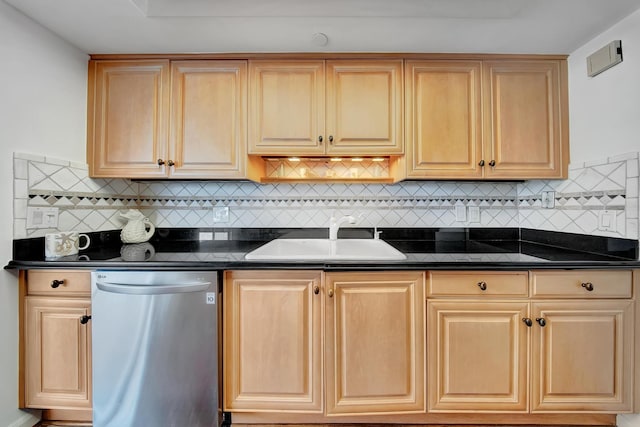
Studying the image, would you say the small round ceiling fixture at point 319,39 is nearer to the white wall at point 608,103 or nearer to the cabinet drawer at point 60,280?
the white wall at point 608,103

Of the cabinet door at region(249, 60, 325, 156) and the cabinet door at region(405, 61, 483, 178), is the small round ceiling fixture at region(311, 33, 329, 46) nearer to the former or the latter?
the cabinet door at region(249, 60, 325, 156)

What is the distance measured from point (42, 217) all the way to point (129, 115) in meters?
0.72

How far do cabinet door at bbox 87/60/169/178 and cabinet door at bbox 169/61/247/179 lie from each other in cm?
9

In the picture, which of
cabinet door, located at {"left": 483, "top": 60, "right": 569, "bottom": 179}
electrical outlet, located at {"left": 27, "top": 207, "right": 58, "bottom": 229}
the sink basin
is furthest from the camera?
the sink basin

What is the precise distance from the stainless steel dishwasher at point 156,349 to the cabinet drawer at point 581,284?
1.55 m

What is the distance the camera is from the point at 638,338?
1.35m

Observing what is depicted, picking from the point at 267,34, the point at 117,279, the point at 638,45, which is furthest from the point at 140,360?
the point at 638,45

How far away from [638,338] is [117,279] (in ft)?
8.14

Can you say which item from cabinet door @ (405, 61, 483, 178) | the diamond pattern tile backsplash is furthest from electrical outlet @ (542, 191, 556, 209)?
cabinet door @ (405, 61, 483, 178)

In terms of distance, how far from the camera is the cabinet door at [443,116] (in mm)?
1703

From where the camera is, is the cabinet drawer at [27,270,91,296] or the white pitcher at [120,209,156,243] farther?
the white pitcher at [120,209,156,243]

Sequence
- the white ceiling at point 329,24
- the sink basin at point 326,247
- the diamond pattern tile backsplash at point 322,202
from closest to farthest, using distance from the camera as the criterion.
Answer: the white ceiling at point 329,24 < the sink basin at point 326,247 < the diamond pattern tile backsplash at point 322,202

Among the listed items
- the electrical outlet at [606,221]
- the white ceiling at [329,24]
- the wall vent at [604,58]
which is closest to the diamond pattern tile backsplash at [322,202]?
the electrical outlet at [606,221]

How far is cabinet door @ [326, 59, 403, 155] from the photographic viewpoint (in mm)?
1706
